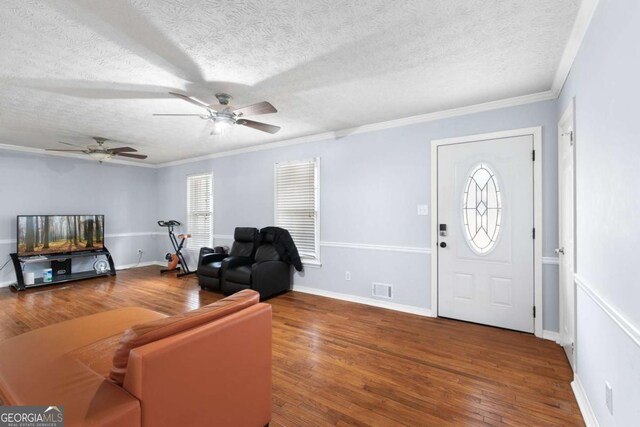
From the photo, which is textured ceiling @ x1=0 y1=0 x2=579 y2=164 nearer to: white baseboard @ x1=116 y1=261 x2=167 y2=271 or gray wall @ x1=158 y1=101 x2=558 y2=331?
gray wall @ x1=158 y1=101 x2=558 y2=331

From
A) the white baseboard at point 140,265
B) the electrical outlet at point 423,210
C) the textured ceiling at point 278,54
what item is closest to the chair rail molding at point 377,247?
the electrical outlet at point 423,210

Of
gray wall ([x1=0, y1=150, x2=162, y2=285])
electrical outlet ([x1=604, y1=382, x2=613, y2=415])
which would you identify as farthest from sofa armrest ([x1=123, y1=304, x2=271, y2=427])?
gray wall ([x1=0, y1=150, x2=162, y2=285])

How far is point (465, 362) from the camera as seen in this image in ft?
8.30

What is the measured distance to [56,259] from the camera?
540cm

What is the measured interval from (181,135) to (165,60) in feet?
7.98

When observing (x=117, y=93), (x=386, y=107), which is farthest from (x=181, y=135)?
(x=386, y=107)

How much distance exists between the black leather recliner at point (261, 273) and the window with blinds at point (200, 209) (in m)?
1.86

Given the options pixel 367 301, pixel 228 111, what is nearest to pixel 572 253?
pixel 367 301

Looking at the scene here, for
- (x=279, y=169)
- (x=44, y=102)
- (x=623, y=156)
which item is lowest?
(x=623, y=156)

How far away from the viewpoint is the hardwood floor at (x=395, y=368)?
1.89 meters

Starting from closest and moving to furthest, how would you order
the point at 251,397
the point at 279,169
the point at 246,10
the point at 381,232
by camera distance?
the point at 251,397, the point at 246,10, the point at 381,232, the point at 279,169

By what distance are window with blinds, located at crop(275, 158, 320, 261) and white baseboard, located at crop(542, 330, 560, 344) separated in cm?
294

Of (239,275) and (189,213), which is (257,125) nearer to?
(239,275)

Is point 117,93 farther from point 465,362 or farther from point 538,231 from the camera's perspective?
point 538,231
